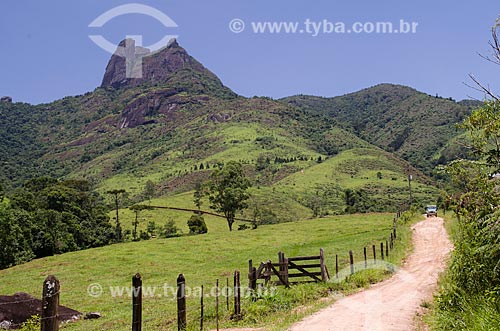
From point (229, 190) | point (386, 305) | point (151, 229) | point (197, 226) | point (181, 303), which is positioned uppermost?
point (229, 190)

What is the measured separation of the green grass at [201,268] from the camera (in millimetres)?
16859

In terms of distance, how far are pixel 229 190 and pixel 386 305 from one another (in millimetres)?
59864

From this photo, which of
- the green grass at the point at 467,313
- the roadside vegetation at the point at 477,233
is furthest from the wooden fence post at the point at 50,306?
the roadside vegetation at the point at 477,233

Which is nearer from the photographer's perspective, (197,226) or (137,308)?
(137,308)

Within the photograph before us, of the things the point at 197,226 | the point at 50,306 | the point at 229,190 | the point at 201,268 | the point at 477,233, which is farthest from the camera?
the point at 197,226

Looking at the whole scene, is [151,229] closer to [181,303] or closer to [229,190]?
[229,190]

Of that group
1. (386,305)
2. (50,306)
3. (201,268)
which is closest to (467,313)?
(386,305)

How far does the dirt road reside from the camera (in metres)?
13.5

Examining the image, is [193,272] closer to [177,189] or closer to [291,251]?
[291,251]

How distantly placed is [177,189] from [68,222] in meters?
98.9

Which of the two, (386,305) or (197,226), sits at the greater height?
(197,226)

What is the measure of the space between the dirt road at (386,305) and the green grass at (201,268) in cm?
78

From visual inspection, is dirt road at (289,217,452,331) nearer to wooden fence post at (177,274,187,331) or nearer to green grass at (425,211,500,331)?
green grass at (425,211,500,331)

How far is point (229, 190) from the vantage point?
7588 centimetres
